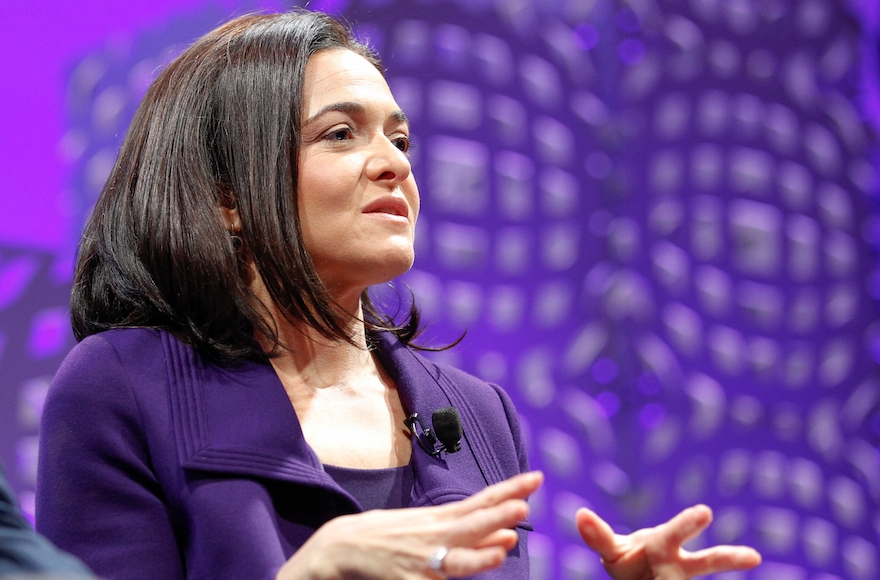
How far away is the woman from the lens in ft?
4.29

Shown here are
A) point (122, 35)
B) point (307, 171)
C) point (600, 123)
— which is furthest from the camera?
point (600, 123)

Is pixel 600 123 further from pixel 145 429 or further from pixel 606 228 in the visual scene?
pixel 145 429

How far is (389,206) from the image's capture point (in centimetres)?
164

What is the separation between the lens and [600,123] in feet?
9.55

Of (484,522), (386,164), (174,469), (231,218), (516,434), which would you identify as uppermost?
(386,164)

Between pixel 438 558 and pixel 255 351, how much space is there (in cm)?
65

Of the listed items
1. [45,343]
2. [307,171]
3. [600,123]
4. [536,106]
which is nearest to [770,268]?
[600,123]

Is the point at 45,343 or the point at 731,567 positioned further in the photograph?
the point at 45,343

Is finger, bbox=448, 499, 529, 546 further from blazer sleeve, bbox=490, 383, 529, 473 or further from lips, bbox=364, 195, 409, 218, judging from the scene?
blazer sleeve, bbox=490, 383, 529, 473

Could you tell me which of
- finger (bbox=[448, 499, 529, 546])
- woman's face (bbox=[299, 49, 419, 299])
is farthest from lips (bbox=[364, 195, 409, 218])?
finger (bbox=[448, 499, 529, 546])

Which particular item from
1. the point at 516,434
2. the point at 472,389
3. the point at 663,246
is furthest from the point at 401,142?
the point at 663,246

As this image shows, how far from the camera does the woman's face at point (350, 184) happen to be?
62.9 inches

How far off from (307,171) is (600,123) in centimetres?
153

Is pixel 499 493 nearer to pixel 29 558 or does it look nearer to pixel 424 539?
pixel 424 539
